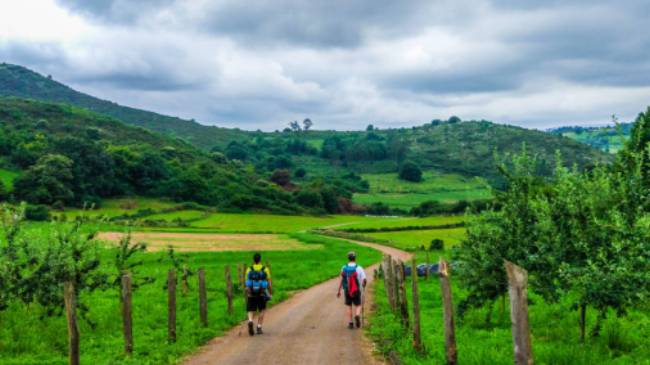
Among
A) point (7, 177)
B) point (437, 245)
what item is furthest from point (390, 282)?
point (7, 177)

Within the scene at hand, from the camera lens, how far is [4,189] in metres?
101

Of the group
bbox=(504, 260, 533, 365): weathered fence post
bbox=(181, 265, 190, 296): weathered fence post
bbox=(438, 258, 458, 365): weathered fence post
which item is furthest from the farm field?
bbox=(504, 260, 533, 365): weathered fence post

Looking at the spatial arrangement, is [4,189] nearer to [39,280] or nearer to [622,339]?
[39,280]

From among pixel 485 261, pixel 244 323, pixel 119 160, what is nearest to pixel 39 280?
pixel 244 323

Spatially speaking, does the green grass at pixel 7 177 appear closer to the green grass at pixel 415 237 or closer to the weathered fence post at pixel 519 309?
the green grass at pixel 415 237

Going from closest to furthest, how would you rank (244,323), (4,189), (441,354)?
(441,354) → (244,323) → (4,189)

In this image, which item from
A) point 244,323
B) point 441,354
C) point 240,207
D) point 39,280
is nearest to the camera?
point 441,354

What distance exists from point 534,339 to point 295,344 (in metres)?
7.00

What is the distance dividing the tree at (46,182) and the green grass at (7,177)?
236 cm

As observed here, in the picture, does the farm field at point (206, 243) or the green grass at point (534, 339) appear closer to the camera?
the green grass at point (534, 339)

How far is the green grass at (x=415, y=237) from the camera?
70375 millimetres

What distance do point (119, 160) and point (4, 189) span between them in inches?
1447

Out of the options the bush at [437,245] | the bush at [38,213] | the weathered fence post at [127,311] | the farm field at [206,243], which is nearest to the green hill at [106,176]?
the bush at [38,213]

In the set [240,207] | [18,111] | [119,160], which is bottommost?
[240,207]
